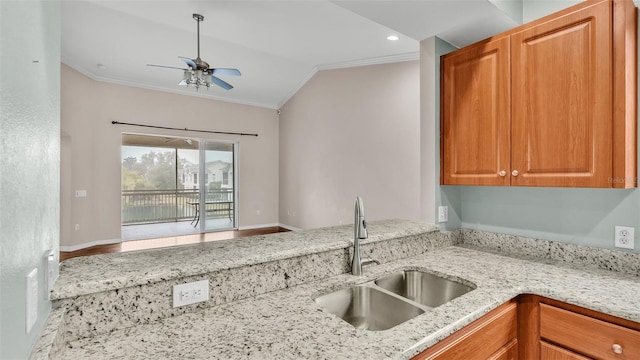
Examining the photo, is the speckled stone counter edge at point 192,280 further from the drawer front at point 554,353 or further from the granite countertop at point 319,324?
the drawer front at point 554,353

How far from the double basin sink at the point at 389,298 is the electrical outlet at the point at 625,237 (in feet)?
2.71

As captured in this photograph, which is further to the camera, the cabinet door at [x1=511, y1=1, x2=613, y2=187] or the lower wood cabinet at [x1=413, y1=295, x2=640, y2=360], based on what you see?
the cabinet door at [x1=511, y1=1, x2=613, y2=187]

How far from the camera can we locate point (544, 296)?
1.22m

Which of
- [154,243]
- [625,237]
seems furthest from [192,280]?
[154,243]

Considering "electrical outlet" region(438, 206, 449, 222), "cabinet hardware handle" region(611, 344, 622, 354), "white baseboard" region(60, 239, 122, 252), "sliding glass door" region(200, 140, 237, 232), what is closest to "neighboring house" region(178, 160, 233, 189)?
"sliding glass door" region(200, 140, 237, 232)

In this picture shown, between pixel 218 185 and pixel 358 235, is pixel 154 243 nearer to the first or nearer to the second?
pixel 218 185

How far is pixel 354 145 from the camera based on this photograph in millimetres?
5152

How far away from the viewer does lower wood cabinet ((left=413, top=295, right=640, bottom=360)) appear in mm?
1025

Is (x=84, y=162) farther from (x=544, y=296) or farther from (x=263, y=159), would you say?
(x=544, y=296)

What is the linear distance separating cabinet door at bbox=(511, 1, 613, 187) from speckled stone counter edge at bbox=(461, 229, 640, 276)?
0.43 m

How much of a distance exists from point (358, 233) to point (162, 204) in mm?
7053

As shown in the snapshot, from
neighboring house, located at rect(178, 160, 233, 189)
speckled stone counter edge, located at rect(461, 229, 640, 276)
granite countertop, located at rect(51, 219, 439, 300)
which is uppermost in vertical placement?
neighboring house, located at rect(178, 160, 233, 189)

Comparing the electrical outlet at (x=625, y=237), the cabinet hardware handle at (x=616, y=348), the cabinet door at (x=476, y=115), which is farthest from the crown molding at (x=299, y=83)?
the cabinet hardware handle at (x=616, y=348)

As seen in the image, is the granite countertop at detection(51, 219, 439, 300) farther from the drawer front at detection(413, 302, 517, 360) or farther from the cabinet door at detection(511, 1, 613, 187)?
the cabinet door at detection(511, 1, 613, 187)
